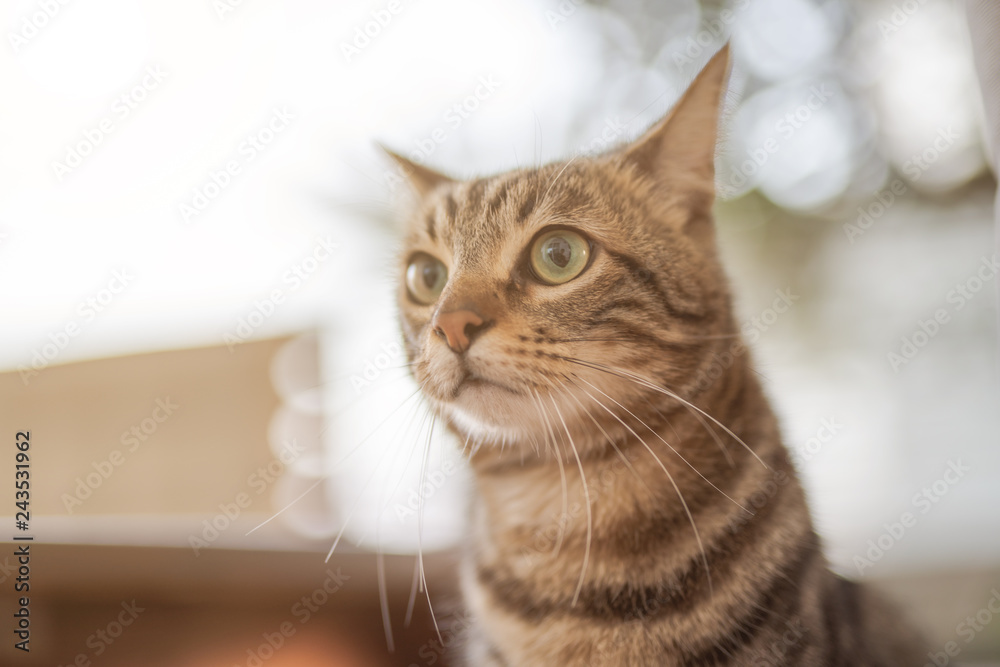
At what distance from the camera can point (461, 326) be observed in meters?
0.61

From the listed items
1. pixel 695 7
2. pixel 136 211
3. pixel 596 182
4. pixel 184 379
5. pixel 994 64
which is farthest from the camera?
pixel 695 7

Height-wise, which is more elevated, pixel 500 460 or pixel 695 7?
pixel 695 7

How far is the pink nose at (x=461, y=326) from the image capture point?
61 cm

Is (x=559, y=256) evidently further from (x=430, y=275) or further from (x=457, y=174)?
(x=457, y=174)

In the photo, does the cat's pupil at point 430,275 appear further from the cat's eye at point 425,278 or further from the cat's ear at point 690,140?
the cat's ear at point 690,140

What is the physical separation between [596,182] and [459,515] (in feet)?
1.64

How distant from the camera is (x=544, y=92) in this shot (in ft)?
3.22

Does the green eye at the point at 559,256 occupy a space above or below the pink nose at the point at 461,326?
above

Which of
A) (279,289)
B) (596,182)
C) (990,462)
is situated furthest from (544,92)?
(990,462)

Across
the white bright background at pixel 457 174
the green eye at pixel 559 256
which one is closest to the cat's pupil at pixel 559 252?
the green eye at pixel 559 256

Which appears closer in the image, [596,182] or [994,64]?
[994,64]

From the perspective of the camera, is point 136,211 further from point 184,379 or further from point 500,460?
point 500,460

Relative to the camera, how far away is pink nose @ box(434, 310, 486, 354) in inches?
24.1

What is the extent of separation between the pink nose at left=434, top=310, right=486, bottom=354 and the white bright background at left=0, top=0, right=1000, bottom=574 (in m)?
0.18
